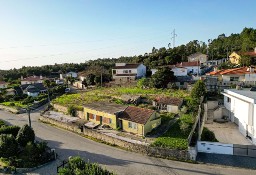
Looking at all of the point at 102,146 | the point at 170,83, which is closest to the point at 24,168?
the point at 102,146

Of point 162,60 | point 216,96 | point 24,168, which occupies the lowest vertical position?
point 24,168

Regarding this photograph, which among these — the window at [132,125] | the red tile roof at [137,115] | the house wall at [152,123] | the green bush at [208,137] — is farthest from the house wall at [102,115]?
the green bush at [208,137]

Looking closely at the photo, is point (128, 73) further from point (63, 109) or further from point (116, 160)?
point (116, 160)

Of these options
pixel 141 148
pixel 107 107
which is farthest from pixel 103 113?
pixel 141 148

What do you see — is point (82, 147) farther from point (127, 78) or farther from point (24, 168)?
point (127, 78)

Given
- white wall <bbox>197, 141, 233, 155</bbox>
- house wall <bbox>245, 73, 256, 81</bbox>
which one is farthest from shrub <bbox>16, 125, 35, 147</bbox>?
house wall <bbox>245, 73, 256, 81</bbox>

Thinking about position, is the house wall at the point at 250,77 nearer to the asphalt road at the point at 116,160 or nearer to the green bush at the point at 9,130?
the asphalt road at the point at 116,160
